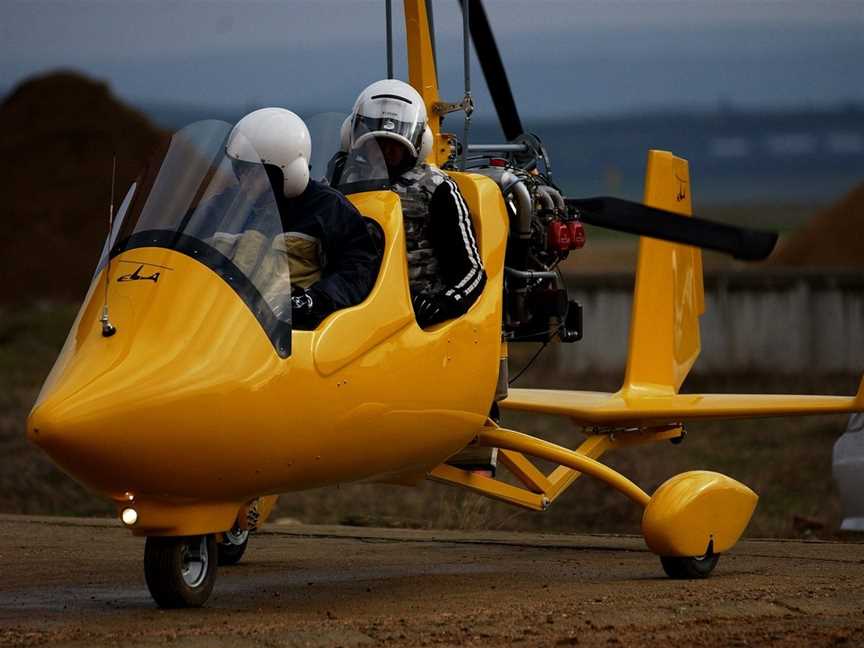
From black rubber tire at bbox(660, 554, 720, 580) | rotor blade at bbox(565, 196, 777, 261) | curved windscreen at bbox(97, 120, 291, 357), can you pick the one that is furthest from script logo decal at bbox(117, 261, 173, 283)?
black rubber tire at bbox(660, 554, 720, 580)

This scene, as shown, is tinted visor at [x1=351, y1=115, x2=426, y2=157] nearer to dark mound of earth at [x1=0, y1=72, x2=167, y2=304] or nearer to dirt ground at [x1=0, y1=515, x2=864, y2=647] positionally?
dirt ground at [x1=0, y1=515, x2=864, y2=647]

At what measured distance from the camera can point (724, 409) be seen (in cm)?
997

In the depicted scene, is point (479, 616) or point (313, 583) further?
point (313, 583)

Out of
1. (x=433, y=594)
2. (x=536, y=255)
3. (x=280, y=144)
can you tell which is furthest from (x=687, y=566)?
(x=280, y=144)

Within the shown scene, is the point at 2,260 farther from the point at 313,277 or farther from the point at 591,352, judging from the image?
the point at 313,277

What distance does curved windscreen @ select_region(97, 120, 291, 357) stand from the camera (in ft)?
23.9

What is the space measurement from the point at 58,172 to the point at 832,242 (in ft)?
67.5

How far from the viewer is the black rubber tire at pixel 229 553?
975cm

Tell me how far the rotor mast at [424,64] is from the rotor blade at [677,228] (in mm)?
1324

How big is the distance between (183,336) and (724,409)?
159 inches

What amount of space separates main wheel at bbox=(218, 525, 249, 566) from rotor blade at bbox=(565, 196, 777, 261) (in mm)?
2733

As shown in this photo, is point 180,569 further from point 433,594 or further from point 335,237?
point 335,237

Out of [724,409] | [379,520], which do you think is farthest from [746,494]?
[379,520]

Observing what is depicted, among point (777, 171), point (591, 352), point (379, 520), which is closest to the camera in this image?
point (379, 520)
